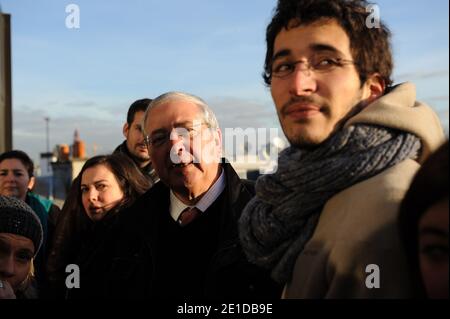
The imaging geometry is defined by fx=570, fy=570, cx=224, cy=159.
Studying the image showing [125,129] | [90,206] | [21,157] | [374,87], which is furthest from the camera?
[21,157]

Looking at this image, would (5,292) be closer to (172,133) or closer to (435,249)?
(172,133)

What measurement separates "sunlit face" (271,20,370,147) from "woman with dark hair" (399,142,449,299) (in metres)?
0.38

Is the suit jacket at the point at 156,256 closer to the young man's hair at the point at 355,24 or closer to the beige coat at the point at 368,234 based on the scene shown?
the beige coat at the point at 368,234

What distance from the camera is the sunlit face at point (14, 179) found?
4363 mm

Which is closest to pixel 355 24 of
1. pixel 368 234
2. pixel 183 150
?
pixel 368 234

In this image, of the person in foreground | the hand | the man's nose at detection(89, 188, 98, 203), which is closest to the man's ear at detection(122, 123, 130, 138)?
the man's nose at detection(89, 188, 98, 203)

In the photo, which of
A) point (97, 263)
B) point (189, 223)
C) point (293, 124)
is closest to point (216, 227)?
point (189, 223)

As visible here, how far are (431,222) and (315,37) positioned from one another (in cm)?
68

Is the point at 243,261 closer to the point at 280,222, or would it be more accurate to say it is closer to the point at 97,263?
the point at 280,222

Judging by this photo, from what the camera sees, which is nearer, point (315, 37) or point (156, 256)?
point (315, 37)

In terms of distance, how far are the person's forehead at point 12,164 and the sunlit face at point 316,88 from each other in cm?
334

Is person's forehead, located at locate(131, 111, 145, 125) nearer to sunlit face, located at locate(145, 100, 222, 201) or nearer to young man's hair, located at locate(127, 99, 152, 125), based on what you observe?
young man's hair, located at locate(127, 99, 152, 125)

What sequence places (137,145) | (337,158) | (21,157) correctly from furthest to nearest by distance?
1. (21,157)
2. (137,145)
3. (337,158)

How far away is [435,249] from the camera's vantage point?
123cm
